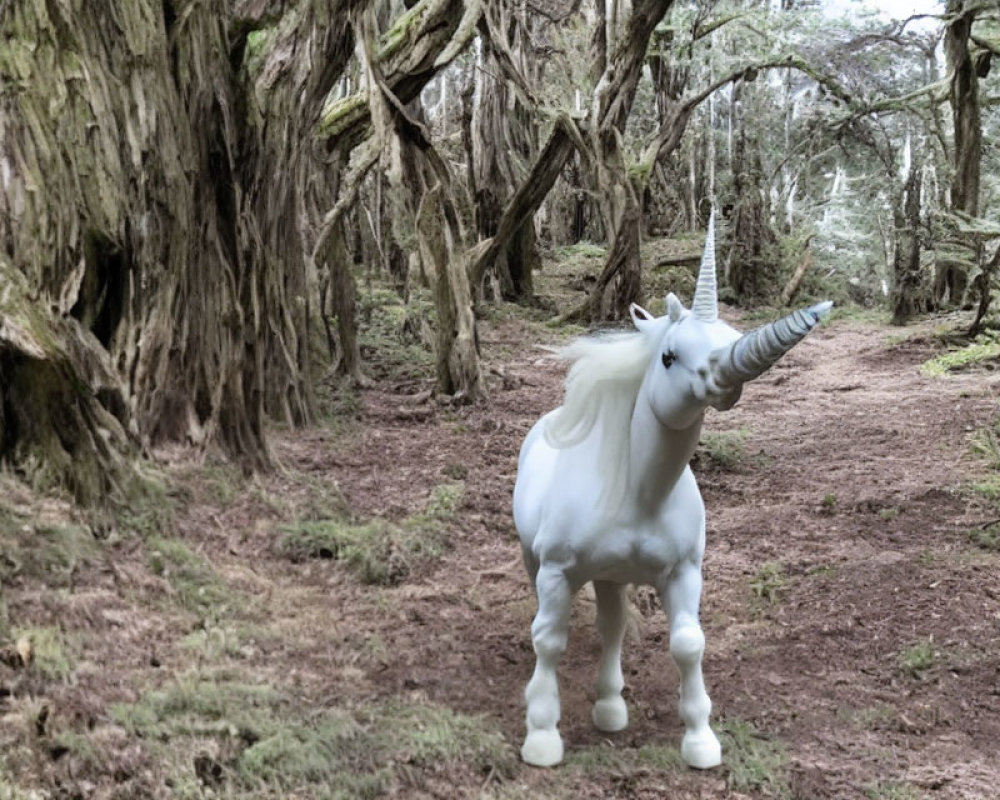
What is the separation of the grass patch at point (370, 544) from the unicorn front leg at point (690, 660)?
92.7 inches

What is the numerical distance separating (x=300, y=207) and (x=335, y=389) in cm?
230

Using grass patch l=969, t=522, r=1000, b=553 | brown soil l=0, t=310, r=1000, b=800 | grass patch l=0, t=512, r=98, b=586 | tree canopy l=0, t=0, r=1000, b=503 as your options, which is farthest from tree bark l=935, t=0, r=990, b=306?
grass patch l=0, t=512, r=98, b=586

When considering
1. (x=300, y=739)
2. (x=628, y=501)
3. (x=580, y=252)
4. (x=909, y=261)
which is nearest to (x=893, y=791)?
(x=628, y=501)

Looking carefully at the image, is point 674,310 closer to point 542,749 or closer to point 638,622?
point 542,749

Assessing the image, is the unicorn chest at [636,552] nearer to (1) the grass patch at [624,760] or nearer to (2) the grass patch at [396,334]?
(1) the grass patch at [624,760]

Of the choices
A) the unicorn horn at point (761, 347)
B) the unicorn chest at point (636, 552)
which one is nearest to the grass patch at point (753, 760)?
the unicorn chest at point (636, 552)

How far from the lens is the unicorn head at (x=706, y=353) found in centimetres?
269

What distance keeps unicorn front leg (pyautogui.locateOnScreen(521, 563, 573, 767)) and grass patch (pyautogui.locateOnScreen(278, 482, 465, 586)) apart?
205 centimetres

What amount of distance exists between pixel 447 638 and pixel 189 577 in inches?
49.9

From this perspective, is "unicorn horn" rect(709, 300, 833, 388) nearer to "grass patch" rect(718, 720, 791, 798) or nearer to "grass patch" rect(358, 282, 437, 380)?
"grass patch" rect(718, 720, 791, 798)

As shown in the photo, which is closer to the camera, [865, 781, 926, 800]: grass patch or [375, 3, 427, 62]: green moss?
[865, 781, 926, 800]: grass patch

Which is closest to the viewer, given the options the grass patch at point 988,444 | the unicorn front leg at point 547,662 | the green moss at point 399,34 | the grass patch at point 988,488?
the unicorn front leg at point 547,662

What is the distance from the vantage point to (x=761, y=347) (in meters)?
2.69

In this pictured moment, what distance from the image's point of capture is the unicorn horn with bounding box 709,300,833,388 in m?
2.65
